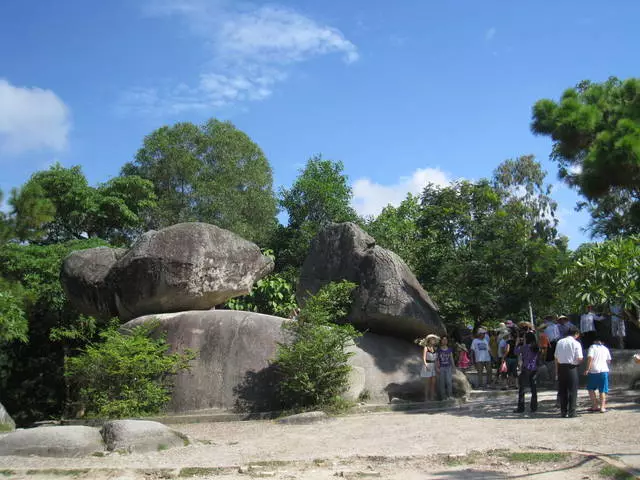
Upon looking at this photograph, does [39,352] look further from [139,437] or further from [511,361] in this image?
[511,361]

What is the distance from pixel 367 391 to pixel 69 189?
18.5 m

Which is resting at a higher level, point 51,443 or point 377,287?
point 377,287

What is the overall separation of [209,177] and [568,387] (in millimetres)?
25139

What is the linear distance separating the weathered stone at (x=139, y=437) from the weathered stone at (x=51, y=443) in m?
0.21

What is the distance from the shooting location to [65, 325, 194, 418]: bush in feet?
45.1

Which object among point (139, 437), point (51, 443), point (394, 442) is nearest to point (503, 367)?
point (394, 442)

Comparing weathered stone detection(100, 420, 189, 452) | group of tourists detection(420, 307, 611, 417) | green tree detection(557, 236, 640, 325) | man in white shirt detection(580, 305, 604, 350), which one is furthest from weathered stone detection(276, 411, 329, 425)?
man in white shirt detection(580, 305, 604, 350)

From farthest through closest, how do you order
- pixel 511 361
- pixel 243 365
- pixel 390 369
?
pixel 511 361, pixel 390 369, pixel 243 365

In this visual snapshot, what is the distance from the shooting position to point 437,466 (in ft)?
26.2

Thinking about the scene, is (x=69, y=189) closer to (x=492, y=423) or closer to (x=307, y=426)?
(x=307, y=426)

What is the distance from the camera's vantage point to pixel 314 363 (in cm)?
1348

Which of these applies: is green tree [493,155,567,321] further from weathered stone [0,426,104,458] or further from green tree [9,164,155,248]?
green tree [9,164,155,248]

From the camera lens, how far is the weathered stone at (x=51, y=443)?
950 cm

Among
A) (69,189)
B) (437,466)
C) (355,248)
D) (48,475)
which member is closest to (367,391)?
(355,248)
